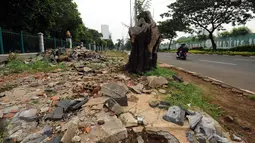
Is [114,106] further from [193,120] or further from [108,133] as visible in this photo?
[193,120]

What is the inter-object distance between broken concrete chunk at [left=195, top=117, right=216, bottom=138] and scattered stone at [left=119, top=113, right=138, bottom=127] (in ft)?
2.76

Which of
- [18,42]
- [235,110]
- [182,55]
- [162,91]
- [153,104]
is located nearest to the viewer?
[153,104]

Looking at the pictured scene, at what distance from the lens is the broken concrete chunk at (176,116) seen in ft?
7.06

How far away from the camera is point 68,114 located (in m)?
2.29

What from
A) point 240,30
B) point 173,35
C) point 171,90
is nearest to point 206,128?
point 171,90

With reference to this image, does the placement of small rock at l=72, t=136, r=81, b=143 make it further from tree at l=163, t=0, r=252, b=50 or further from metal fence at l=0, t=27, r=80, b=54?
tree at l=163, t=0, r=252, b=50

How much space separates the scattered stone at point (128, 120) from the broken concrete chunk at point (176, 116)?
48cm

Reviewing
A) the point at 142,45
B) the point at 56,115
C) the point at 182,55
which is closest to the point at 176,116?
the point at 56,115

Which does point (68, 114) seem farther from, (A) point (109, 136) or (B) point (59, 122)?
(A) point (109, 136)

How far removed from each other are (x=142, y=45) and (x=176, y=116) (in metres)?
2.94

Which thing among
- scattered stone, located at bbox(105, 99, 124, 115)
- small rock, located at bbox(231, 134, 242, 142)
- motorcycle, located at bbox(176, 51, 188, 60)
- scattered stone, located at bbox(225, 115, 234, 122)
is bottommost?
small rock, located at bbox(231, 134, 242, 142)

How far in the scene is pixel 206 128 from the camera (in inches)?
80.7

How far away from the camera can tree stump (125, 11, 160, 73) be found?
4613mm

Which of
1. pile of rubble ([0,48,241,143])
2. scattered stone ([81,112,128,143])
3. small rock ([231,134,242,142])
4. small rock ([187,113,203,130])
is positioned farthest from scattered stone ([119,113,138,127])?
small rock ([231,134,242,142])
